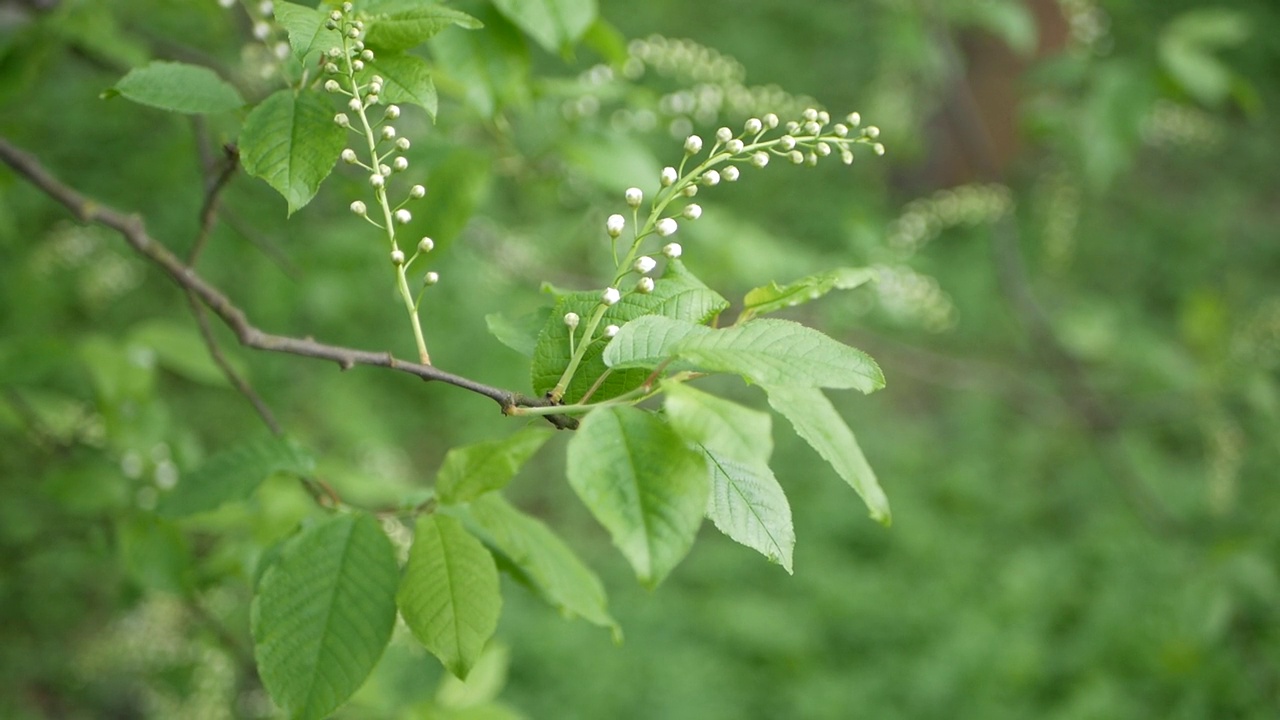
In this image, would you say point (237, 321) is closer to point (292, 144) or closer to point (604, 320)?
point (292, 144)

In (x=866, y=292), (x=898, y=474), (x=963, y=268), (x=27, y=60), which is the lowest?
(x=898, y=474)

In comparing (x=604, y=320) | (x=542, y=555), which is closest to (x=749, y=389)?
(x=542, y=555)

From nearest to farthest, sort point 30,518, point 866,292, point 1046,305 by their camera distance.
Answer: point 30,518
point 866,292
point 1046,305

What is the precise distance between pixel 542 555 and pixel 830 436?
0.48m

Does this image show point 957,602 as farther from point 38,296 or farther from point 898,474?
point 38,296

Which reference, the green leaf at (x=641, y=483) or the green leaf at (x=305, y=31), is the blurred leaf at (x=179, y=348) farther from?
the green leaf at (x=641, y=483)

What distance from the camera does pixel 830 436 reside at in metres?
0.75

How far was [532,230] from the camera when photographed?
11.2 ft

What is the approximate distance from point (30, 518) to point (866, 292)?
7.66 feet

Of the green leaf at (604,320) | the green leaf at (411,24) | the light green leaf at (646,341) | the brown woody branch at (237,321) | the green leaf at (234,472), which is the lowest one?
the green leaf at (234,472)

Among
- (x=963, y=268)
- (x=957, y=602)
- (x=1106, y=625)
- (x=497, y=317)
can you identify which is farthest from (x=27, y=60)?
(x=963, y=268)

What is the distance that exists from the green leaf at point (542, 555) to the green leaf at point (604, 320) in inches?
7.9

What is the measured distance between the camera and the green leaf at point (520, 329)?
1036 millimetres

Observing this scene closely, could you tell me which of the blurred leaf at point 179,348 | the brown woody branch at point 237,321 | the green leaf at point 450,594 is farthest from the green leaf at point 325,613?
the blurred leaf at point 179,348
